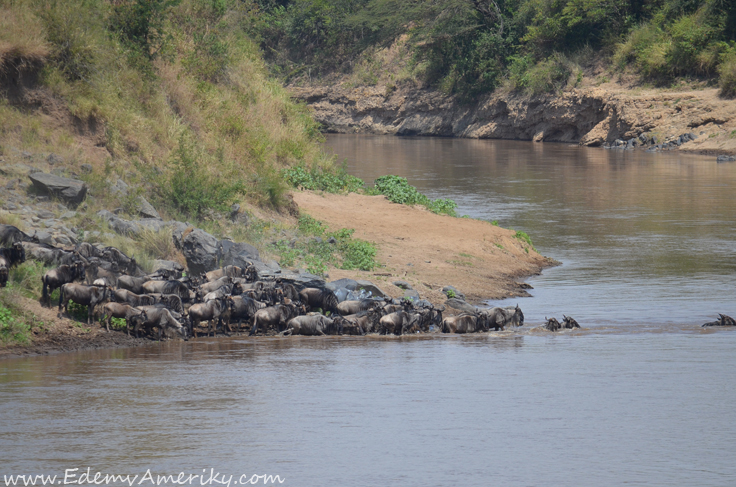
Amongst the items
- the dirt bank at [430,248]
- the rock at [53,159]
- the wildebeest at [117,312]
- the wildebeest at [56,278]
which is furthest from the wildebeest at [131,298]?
the rock at [53,159]

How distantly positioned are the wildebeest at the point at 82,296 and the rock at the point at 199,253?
9.00 ft

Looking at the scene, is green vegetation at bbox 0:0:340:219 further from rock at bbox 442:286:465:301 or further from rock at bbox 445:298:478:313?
rock at bbox 445:298:478:313

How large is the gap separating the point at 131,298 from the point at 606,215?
16.7 meters

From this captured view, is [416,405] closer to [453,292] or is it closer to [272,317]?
[272,317]

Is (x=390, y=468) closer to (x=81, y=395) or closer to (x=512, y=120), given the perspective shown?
(x=81, y=395)

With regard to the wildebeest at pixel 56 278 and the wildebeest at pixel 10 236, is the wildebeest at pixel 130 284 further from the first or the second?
the wildebeest at pixel 10 236

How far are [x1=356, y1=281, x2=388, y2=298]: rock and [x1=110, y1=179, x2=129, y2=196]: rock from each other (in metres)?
4.63

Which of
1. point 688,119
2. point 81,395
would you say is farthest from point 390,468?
point 688,119

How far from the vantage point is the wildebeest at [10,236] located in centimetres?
1198

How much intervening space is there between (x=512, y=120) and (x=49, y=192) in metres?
46.5

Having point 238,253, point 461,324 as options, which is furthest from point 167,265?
point 461,324

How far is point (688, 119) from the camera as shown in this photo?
150 ft

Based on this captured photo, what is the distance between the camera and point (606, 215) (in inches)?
978

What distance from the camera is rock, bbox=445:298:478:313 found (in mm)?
13606
